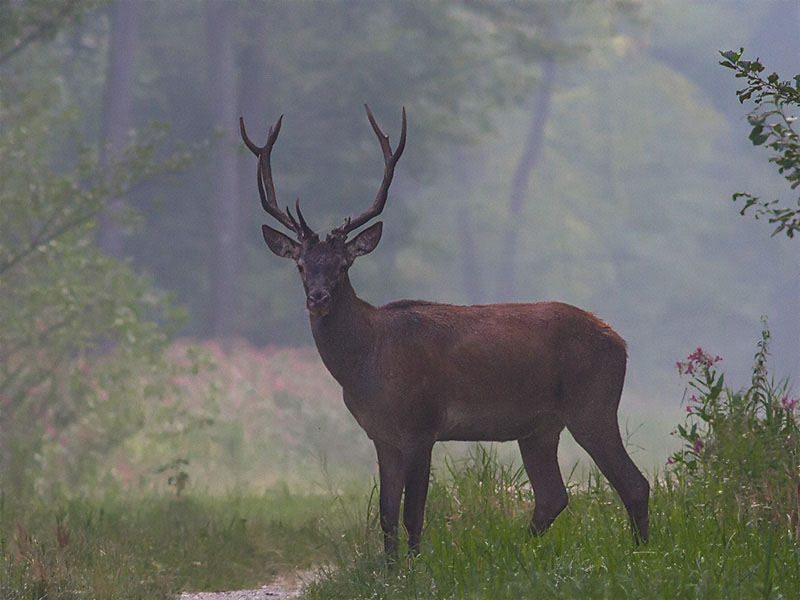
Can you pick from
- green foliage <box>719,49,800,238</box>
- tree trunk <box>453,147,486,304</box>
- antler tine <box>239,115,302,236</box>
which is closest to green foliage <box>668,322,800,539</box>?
green foliage <box>719,49,800,238</box>

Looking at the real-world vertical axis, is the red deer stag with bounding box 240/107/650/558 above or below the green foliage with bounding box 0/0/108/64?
below

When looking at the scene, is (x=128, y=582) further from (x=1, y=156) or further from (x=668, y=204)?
(x=668, y=204)

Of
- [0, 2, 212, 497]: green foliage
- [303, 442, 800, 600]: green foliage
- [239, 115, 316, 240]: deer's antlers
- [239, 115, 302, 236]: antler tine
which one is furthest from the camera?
[0, 2, 212, 497]: green foliage

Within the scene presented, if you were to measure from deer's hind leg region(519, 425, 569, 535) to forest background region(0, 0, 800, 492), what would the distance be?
266 centimetres

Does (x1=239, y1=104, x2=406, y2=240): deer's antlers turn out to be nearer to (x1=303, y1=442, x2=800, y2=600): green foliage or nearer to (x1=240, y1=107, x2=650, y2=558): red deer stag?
(x1=240, y1=107, x2=650, y2=558): red deer stag

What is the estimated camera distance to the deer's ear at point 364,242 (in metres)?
7.83

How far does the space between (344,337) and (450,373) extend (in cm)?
72

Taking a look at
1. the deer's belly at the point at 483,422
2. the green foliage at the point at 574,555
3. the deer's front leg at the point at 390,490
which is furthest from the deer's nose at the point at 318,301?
the green foliage at the point at 574,555

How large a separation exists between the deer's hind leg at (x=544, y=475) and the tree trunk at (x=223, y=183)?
66.4 feet

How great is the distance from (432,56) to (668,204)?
983 inches

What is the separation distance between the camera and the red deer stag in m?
7.66

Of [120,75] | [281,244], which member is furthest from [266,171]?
[120,75]

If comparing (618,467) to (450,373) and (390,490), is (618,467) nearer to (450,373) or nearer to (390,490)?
(450,373)

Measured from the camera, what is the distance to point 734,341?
171 feet
